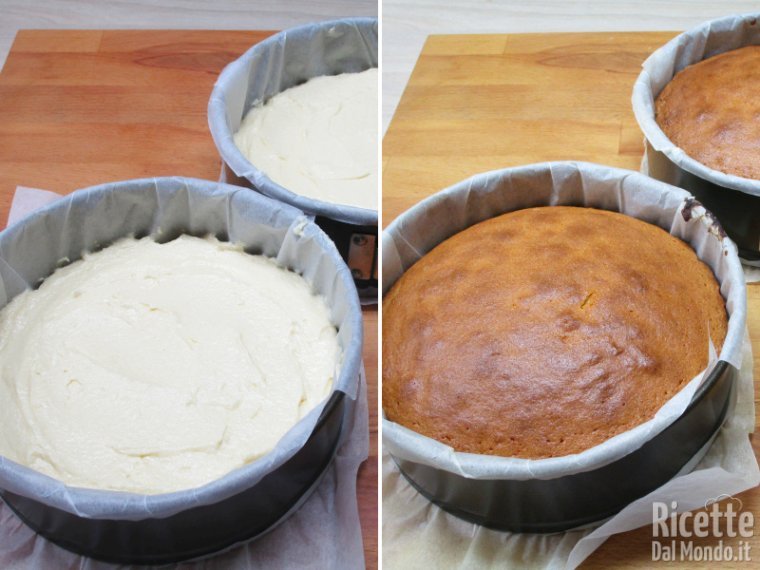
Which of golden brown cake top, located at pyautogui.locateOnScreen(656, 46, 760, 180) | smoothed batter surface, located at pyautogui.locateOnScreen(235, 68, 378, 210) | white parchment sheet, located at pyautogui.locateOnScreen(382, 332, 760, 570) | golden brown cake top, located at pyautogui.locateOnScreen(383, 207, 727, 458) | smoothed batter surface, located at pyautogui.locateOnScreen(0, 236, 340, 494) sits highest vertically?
golden brown cake top, located at pyautogui.locateOnScreen(656, 46, 760, 180)

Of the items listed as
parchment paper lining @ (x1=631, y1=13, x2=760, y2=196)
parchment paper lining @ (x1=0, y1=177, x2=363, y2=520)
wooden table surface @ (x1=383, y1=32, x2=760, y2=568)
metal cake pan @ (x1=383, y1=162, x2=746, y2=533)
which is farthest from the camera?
wooden table surface @ (x1=383, y1=32, x2=760, y2=568)

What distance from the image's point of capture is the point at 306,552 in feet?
1.97

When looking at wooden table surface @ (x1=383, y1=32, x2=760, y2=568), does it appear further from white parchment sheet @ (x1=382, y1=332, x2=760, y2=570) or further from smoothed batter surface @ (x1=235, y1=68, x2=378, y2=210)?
white parchment sheet @ (x1=382, y1=332, x2=760, y2=570)

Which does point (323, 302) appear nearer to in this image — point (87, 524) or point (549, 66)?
point (87, 524)

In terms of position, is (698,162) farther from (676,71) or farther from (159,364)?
(159,364)

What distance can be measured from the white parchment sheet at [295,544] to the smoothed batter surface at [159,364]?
49 millimetres

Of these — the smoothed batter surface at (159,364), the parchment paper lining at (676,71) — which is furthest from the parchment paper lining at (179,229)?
the parchment paper lining at (676,71)

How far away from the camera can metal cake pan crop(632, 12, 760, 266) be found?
2.53ft

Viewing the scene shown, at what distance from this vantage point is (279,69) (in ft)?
3.17

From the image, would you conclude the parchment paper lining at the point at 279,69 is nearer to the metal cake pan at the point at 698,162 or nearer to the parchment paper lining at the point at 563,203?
the parchment paper lining at the point at 563,203

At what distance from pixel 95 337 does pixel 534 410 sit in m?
0.33

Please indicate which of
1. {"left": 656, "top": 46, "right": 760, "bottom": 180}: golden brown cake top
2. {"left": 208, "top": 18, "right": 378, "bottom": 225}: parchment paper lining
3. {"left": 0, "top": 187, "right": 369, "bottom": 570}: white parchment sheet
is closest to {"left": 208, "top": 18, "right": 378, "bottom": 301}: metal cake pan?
{"left": 208, "top": 18, "right": 378, "bottom": 225}: parchment paper lining

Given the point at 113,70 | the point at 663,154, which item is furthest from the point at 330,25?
the point at 663,154

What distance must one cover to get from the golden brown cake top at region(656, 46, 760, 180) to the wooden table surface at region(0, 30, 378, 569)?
35 centimetres
